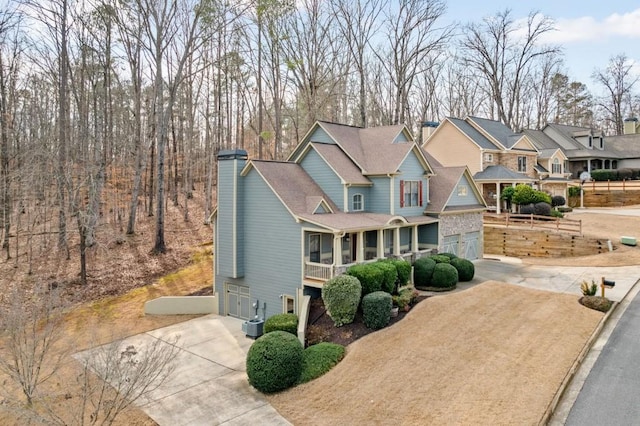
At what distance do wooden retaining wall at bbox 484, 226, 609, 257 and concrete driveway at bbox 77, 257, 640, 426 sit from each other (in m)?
4.54

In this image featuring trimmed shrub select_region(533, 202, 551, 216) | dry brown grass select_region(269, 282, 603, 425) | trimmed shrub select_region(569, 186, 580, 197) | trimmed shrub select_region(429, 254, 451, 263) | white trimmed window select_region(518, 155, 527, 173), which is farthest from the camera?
trimmed shrub select_region(569, 186, 580, 197)

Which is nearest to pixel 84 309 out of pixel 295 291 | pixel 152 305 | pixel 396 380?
pixel 152 305

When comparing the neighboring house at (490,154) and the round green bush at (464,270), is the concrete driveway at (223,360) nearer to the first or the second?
the round green bush at (464,270)

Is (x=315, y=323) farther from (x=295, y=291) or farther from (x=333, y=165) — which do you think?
(x=333, y=165)

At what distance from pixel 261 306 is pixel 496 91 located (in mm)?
44978

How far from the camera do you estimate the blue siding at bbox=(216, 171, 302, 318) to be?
59.4 feet

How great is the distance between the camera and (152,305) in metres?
20.6

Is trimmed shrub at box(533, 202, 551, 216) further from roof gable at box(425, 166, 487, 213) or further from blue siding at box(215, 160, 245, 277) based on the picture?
blue siding at box(215, 160, 245, 277)

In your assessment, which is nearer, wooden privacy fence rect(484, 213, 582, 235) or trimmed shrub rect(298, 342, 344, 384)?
trimmed shrub rect(298, 342, 344, 384)

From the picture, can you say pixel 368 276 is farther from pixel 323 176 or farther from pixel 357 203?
pixel 323 176

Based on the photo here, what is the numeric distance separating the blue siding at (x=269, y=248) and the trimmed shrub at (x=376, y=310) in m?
3.50

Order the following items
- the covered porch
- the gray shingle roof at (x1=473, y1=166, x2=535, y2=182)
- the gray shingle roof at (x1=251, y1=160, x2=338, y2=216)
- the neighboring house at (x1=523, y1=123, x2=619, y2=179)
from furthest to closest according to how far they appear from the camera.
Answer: the neighboring house at (x1=523, y1=123, x2=619, y2=179)
the gray shingle roof at (x1=473, y1=166, x2=535, y2=182)
the gray shingle roof at (x1=251, y1=160, x2=338, y2=216)
the covered porch

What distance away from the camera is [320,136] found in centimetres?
2339

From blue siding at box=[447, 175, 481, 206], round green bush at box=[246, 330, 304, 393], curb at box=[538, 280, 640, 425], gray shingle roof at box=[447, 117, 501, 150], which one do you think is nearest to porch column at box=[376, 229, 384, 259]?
blue siding at box=[447, 175, 481, 206]
